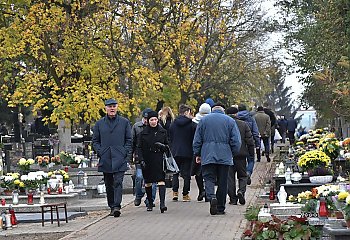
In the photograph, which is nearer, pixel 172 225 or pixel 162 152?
pixel 172 225

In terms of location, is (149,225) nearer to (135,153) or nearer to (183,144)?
(135,153)

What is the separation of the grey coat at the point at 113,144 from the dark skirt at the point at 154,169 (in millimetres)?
427

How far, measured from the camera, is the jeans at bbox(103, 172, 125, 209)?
1611 cm

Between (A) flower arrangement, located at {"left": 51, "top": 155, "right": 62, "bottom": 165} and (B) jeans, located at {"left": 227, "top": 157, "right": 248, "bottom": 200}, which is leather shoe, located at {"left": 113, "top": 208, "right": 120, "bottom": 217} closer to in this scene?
(B) jeans, located at {"left": 227, "top": 157, "right": 248, "bottom": 200}

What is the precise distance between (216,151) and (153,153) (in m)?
1.40

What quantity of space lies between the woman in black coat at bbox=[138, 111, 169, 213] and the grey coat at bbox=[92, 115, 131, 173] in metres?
0.38

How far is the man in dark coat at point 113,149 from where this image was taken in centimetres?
1605

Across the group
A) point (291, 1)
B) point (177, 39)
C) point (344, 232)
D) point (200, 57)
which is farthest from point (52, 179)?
point (291, 1)

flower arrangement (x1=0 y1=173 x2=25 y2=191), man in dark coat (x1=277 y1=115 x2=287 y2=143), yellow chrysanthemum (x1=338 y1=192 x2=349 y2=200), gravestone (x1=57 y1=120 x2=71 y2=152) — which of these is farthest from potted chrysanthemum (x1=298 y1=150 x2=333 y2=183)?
man in dark coat (x1=277 y1=115 x2=287 y2=143)

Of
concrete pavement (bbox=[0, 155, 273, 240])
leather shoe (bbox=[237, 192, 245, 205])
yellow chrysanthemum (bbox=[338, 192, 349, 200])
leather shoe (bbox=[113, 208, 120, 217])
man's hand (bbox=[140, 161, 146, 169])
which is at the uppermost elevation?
man's hand (bbox=[140, 161, 146, 169])

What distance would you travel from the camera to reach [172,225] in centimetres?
1453

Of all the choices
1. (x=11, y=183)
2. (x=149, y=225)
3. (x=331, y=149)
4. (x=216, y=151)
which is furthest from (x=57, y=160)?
(x=149, y=225)

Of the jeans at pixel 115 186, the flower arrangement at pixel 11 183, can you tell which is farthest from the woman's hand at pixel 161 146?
the flower arrangement at pixel 11 183

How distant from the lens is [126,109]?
1088 inches
